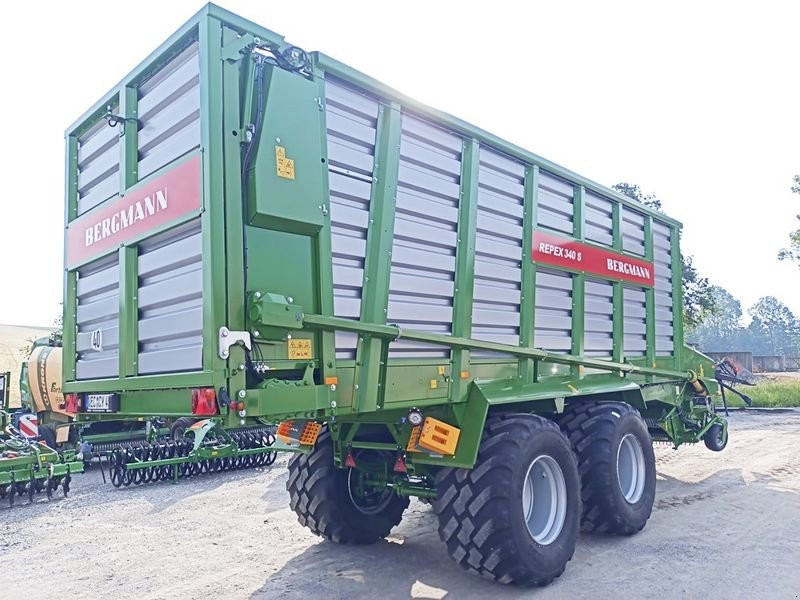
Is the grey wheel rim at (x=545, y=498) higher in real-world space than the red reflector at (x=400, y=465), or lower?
lower

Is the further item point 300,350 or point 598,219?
point 598,219

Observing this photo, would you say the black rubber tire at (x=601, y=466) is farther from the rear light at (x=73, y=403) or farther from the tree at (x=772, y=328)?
the tree at (x=772, y=328)

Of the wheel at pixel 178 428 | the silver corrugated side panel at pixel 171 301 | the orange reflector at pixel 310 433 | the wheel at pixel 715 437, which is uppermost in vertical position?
the silver corrugated side panel at pixel 171 301

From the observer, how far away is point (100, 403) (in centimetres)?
432

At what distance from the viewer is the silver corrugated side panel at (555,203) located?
5559mm

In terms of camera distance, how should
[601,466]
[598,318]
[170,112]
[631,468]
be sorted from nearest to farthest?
1. [170,112]
2. [601,466]
3. [631,468]
4. [598,318]

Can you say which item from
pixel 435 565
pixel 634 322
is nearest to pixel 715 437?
pixel 634 322

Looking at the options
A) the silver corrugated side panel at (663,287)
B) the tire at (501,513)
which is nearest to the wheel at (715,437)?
the silver corrugated side panel at (663,287)

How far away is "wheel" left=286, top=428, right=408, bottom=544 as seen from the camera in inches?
209

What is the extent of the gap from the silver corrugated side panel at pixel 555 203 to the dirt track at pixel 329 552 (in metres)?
2.67

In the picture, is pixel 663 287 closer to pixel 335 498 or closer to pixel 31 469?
pixel 335 498

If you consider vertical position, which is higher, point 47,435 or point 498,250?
point 498,250

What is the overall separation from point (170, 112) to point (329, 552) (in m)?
3.48

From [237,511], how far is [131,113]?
170 inches
